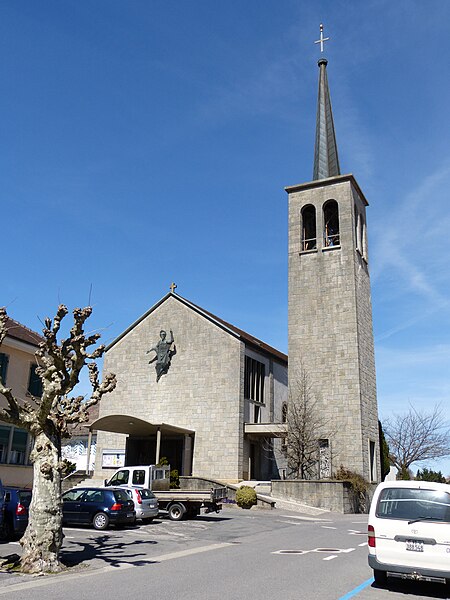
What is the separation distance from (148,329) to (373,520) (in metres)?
34.5

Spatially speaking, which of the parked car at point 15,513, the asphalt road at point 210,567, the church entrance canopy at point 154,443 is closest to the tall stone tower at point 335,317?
the church entrance canopy at point 154,443

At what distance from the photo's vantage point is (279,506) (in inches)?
1179

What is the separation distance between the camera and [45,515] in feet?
37.1

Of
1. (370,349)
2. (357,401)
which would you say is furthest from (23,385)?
(370,349)

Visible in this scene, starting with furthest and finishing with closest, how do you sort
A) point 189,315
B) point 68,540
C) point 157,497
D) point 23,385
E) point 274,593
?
point 189,315
point 23,385
point 157,497
point 68,540
point 274,593

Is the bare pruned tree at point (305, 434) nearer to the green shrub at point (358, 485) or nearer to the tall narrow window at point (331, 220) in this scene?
the green shrub at point (358, 485)

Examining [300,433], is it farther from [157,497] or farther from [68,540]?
[68,540]

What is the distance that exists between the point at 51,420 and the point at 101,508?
7424 millimetres

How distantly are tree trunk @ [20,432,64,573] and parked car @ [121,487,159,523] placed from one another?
8.28m

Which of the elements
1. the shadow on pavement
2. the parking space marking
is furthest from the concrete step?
the shadow on pavement

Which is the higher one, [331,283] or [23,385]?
[331,283]

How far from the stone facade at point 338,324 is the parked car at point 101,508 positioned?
1895cm

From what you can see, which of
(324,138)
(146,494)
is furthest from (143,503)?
(324,138)

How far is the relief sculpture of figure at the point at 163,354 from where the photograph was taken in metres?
41.2
